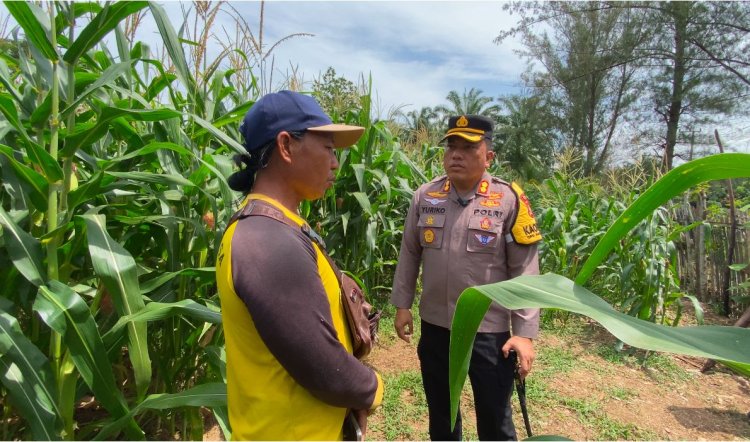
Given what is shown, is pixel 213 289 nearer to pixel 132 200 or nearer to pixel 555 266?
pixel 132 200

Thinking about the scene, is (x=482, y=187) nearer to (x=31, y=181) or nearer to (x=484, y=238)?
(x=484, y=238)

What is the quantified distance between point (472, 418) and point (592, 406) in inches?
36.9

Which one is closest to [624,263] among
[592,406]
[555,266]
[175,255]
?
[555,266]

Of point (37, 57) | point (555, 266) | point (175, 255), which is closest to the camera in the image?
point (37, 57)

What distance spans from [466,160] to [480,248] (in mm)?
462

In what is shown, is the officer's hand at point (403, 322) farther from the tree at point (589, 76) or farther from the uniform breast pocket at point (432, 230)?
the tree at point (589, 76)

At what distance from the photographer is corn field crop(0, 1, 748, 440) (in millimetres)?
1192

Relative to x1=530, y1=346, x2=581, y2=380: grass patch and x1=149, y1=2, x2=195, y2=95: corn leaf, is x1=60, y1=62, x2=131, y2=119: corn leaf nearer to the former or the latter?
x1=149, y1=2, x2=195, y2=95: corn leaf

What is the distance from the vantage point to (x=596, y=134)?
22.1 metres

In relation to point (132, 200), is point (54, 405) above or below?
below

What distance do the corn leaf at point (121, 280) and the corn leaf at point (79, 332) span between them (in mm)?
76

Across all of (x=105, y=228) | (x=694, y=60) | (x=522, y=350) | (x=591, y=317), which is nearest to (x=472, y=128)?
(x=522, y=350)

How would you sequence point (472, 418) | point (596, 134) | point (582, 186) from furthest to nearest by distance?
1. point (596, 134)
2. point (582, 186)
3. point (472, 418)

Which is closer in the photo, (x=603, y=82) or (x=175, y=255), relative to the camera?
(x=175, y=255)
